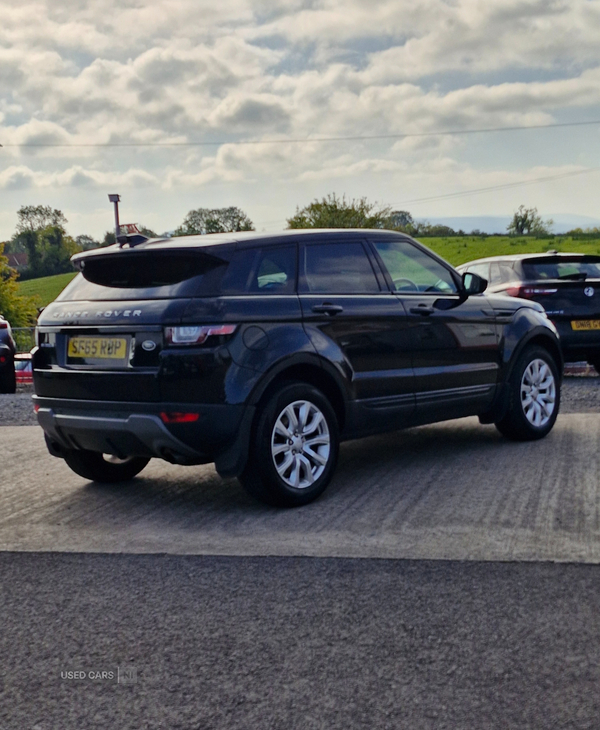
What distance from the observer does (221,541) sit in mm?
5191

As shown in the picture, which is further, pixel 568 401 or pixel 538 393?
pixel 568 401

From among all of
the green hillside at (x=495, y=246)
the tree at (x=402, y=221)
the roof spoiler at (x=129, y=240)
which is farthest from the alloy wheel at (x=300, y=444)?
the tree at (x=402, y=221)

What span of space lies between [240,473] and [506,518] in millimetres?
1573

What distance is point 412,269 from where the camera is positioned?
704 cm

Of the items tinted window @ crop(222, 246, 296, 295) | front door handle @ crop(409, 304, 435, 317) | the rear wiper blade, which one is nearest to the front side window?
the rear wiper blade

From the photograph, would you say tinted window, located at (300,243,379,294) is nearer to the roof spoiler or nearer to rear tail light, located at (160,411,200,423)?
the roof spoiler

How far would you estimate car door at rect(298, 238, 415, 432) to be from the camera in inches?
241

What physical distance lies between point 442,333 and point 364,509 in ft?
6.04

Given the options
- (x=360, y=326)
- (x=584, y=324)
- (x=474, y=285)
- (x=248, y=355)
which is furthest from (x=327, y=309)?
(x=584, y=324)

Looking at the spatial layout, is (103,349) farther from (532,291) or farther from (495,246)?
(495,246)

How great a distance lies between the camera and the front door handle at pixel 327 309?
606 centimetres

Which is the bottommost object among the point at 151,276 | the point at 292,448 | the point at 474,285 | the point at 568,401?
the point at 568,401

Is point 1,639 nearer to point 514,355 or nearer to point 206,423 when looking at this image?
point 206,423

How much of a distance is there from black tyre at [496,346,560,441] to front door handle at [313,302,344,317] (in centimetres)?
215
